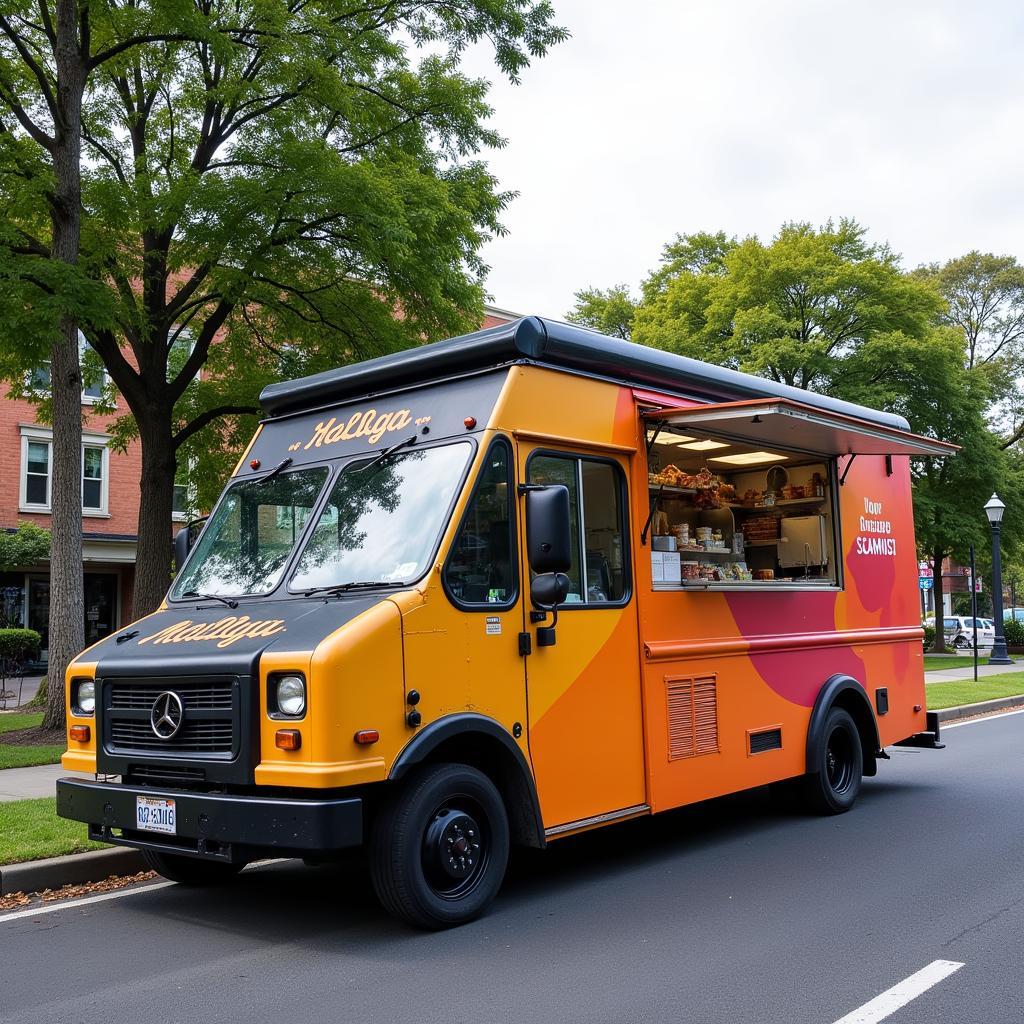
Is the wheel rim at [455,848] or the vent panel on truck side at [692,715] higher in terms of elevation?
the vent panel on truck side at [692,715]

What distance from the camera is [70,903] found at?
21.3ft

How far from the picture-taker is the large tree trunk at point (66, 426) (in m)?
13.3

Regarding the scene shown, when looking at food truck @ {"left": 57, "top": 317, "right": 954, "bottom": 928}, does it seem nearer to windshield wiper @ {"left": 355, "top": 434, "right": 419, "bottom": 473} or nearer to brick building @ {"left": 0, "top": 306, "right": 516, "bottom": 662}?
windshield wiper @ {"left": 355, "top": 434, "right": 419, "bottom": 473}

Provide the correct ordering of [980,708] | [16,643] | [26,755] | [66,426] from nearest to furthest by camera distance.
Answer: [26,755], [66,426], [980,708], [16,643]

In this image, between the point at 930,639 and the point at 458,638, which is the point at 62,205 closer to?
the point at 458,638

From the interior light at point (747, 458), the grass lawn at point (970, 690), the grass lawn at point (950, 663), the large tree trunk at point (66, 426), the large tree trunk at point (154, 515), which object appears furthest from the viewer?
the grass lawn at point (950, 663)

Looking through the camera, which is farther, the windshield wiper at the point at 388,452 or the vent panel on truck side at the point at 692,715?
the vent panel on truck side at the point at 692,715

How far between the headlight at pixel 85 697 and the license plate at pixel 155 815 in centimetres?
85

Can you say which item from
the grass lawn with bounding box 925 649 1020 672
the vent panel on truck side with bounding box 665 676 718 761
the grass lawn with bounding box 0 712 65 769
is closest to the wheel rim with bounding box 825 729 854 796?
the vent panel on truck side with bounding box 665 676 718 761

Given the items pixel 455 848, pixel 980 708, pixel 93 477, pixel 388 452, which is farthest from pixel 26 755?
pixel 93 477

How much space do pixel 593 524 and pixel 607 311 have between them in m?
34.9

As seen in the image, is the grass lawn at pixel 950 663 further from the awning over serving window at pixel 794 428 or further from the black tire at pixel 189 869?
the black tire at pixel 189 869

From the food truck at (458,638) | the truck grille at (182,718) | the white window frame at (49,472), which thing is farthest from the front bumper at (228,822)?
the white window frame at (49,472)

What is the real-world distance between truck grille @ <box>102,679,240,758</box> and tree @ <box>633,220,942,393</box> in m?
25.4
